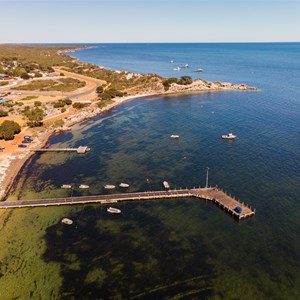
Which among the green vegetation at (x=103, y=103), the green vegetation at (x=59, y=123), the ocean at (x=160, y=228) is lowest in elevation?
the ocean at (x=160, y=228)

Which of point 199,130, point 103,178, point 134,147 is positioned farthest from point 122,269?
point 199,130

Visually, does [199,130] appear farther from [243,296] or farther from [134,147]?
[243,296]

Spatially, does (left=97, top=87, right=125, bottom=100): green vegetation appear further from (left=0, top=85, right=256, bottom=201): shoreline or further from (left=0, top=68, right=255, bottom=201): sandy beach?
(left=0, top=85, right=256, bottom=201): shoreline

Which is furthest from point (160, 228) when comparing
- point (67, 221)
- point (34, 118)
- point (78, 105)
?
point (78, 105)

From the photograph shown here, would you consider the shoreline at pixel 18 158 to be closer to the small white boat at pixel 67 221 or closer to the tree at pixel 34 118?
the tree at pixel 34 118

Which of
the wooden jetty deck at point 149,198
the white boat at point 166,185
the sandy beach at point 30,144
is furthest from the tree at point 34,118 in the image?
the white boat at point 166,185
